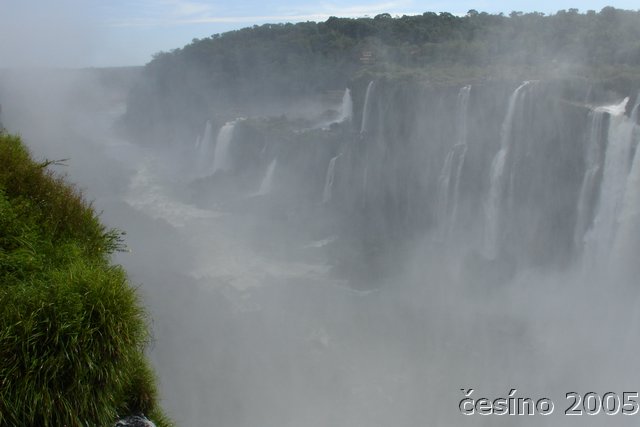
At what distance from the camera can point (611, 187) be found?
16.8 m

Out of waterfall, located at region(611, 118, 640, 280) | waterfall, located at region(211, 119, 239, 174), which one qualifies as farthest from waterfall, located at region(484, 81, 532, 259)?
waterfall, located at region(211, 119, 239, 174)

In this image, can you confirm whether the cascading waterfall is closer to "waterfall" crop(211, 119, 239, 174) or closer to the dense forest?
the dense forest

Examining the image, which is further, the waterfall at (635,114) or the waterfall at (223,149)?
the waterfall at (223,149)

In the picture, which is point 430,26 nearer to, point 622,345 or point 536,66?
point 536,66

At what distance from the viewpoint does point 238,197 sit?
30.7m

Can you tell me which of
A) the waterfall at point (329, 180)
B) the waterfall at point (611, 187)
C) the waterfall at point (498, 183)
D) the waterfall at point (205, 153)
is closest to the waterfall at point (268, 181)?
the waterfall at point (329, 180)

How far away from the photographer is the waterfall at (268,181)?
30656 millimetres

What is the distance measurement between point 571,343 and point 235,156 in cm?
2358

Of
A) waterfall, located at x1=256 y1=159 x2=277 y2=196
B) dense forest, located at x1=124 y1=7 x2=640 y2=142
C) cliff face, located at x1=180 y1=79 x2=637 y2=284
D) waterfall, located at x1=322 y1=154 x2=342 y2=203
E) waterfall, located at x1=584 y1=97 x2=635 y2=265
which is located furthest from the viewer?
waterfall, located at x1=256 y1=159 x2=277 y2=196

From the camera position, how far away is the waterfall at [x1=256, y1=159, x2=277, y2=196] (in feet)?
101

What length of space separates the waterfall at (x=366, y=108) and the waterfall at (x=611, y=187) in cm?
1249

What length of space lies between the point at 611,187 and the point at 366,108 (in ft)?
46.2

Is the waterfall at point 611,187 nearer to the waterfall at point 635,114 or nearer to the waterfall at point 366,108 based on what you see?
the waterfall at point 635,114

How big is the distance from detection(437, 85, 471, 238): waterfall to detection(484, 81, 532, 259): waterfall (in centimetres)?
157
